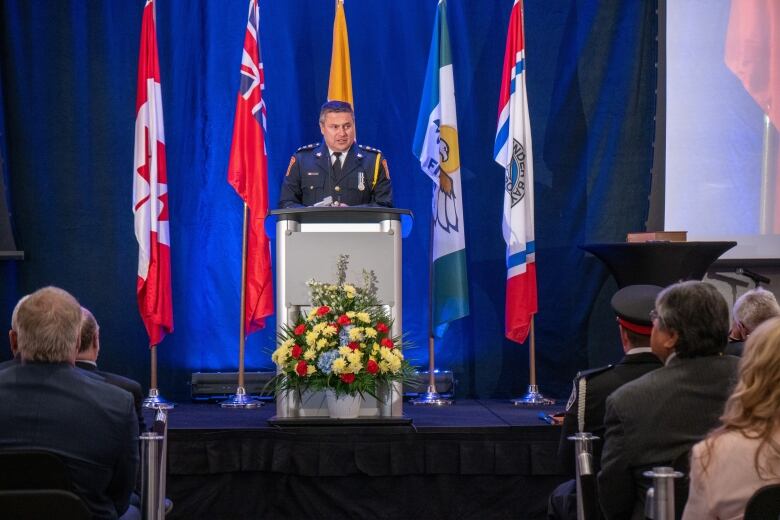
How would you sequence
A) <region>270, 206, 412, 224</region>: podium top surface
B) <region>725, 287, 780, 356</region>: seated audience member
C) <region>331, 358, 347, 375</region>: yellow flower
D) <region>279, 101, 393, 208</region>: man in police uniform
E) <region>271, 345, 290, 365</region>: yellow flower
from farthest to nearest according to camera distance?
1. <region>279, 101, 393, 208</region>: man in police uniform
2. <region>270, 206, 412, 224</region>: podium top surface
3. <region>271, 345, 290, 365</region>: yellow flower
4. <region>331, 358, 347, 375</region>: yellow flower
5. <region>725, 287, 780, 356</region>: seated audience member

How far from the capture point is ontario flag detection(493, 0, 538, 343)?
7.16 meters

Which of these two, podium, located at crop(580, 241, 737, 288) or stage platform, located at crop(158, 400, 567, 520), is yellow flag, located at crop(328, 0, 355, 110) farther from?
stage platform, located at crop(158, 400, 567, 520)

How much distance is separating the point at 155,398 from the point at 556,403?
2.73m

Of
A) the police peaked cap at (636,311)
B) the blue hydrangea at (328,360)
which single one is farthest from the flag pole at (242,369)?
the police peaked cap at (636,311)

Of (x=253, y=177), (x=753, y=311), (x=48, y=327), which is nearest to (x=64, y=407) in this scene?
(x=48, y=327)

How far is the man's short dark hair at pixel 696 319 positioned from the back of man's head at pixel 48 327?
5.90 ft

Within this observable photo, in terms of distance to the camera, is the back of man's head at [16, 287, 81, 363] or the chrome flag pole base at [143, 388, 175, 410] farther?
the chrome flag pole base at [143, 388, 175, 410]

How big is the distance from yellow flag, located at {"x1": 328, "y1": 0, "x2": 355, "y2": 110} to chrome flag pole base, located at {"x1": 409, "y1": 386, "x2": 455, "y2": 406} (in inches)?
82.5

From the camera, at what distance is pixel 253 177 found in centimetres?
700

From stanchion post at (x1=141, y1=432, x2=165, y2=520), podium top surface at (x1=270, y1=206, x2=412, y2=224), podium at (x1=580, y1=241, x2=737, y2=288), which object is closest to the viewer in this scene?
stanchion post at (x1=141, y1=432, x2=165, y2=520)

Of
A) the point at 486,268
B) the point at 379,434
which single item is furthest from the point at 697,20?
the point at 379,434

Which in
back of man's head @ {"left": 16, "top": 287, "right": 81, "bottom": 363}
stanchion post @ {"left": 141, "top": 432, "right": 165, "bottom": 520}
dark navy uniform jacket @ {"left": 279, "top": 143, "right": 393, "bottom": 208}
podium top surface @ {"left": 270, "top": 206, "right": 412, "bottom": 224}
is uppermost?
dark navy uniform jacket @ {"left": 279, "top": 143, "right": 393, "bottom": 208}

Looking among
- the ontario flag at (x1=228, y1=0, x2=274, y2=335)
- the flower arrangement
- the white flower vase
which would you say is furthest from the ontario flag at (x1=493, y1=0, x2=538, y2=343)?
the white flower vase

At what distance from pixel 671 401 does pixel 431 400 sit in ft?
14.0
